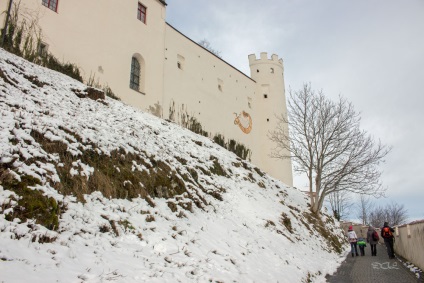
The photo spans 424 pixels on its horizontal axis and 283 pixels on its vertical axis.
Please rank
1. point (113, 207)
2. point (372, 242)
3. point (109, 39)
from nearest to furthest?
point (113, 207), point (372, 242), point (109, 39)

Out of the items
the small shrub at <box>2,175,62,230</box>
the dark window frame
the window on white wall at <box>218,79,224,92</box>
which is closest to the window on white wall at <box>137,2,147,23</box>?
the dark window frame

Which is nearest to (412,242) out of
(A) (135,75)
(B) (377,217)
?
(A) (135,75)

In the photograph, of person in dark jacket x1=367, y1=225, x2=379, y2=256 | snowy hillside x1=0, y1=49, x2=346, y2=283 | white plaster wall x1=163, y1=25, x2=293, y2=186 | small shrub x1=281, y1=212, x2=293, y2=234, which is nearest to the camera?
snowy hillside x1=0, y1=49, x2=346, y2=283

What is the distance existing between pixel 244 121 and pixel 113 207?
75.1 feet

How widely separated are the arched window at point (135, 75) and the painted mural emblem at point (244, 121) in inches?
420

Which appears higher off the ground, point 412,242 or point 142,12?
point 142,12

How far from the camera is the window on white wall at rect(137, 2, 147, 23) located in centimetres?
1931

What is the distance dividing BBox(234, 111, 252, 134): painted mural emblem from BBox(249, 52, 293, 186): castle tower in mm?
1069

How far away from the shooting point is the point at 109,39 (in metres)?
16.8

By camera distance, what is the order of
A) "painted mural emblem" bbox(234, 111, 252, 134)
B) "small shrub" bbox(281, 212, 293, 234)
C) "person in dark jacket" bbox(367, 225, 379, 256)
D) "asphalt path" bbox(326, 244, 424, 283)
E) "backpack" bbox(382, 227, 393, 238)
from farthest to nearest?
1. "painted mural emblem" bbox(234, 111, 252, 134)
2. "person in dark jacket" bbox(367, 225, 379, 256)
3. "backpack" bbox(382, 227, 393, 238)
4. "small shrub" bbox(281, 212, 293, 234)
5. "asphalt path" bbox(326, 244, 424, 283)

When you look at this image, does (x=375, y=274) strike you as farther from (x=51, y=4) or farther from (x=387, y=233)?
(x=51, y=4)

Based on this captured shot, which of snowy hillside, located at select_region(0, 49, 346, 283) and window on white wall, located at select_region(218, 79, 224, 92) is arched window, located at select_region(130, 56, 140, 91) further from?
window on white wall, located at select_region(218, 79, 224, 92)

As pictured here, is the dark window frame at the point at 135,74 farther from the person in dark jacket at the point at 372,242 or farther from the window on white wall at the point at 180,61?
the person in dark jacket at the point at 372,242

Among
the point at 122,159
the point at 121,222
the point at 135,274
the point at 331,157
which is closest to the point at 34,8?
the point at 122,159
